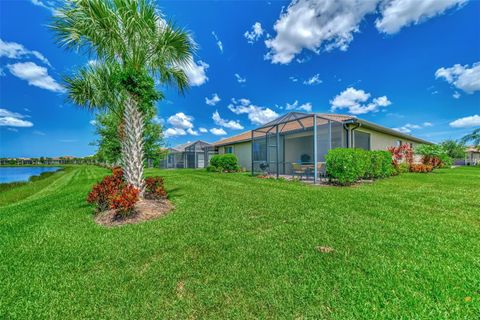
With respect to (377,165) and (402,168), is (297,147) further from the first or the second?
(377,165)

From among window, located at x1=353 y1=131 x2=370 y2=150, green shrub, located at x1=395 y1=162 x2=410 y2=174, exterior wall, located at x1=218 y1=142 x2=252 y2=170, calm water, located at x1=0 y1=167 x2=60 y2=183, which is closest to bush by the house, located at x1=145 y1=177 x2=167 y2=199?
window, located at x1=353 y1=131 x2=370 y2=150

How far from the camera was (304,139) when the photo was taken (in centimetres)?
1781

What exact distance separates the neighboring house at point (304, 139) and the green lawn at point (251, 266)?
6032mm

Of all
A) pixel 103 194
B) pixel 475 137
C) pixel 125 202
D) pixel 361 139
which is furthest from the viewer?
pixel 475 137

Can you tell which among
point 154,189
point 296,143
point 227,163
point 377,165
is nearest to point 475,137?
point 296,143

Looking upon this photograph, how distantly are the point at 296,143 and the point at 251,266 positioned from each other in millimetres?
16181

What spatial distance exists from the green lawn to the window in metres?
8.44

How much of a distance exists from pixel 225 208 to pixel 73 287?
11.9 ft

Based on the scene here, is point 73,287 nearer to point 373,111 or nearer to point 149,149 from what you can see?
point 149,149

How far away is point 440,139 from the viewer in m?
40.0

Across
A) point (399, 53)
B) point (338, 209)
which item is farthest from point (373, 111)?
point (338, 209)

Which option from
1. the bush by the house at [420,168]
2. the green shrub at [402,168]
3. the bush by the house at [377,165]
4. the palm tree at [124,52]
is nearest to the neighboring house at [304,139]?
the bush by the house at [377,165]

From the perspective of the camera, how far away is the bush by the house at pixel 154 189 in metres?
6.34

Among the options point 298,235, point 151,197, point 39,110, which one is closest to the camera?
point 298,235
